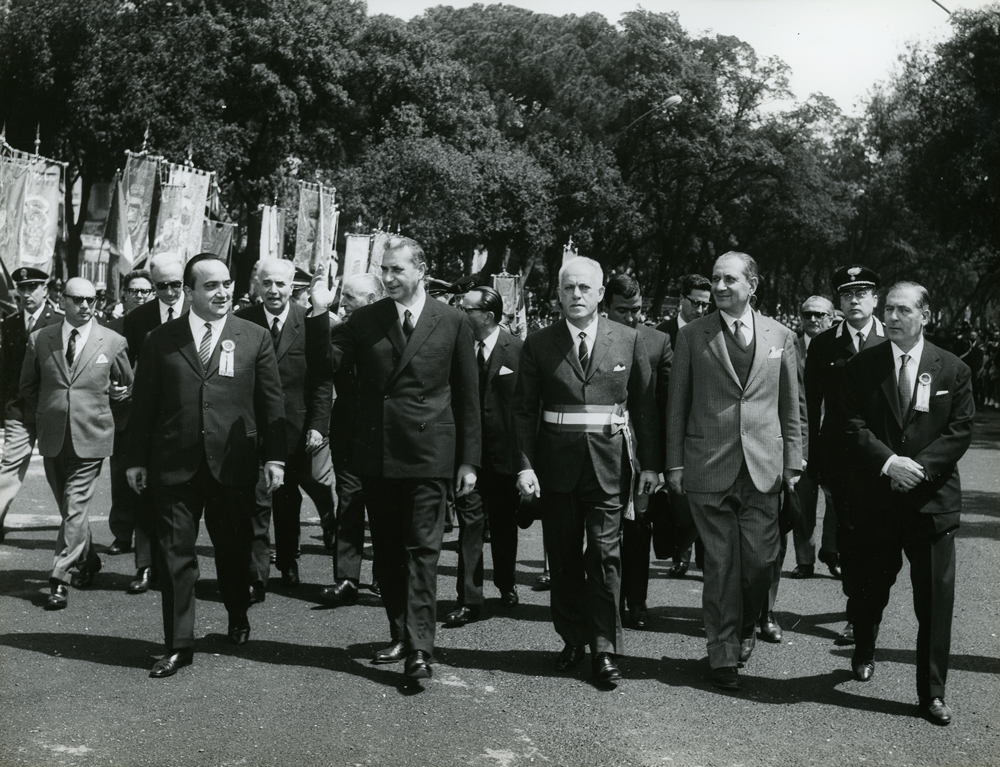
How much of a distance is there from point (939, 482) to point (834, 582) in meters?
3.05

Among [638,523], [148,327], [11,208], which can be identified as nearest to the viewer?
[638,523]

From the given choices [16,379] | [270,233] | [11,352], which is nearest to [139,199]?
[270,233]

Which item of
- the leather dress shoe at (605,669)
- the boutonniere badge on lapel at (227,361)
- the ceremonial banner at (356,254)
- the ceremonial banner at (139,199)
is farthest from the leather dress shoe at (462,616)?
the ceremonial banner at (356,254)

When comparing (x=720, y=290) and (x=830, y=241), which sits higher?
(x=830, y=241)

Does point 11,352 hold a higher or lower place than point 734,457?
higher

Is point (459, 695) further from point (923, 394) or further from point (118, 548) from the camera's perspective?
point (118, 548)

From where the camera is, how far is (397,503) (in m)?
5.85

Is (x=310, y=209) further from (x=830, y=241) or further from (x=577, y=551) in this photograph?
(x=830, y=241)

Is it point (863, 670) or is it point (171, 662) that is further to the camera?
point (863, 670)

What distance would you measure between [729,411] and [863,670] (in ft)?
4.79

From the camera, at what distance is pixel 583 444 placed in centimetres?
566

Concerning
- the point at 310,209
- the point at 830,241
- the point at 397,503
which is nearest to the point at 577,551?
the point at 397,503

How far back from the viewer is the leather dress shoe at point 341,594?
23.5 feet

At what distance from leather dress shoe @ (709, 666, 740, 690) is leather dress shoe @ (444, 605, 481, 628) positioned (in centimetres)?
172
